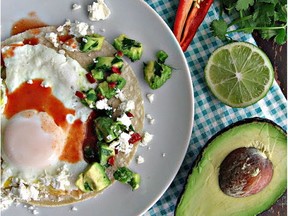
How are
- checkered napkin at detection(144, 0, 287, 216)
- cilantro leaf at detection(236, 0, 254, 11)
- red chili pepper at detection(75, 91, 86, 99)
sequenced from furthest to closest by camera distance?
checkered napkin at detection(144, 0, 287, 216), cilantro leaf at detection(236, 0, 254, 11), red chili pepper at detection(75, 91, 86, 99)

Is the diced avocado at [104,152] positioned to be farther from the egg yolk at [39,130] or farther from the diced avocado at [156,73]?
the diced avocado at [156,73]

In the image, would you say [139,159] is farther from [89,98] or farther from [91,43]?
[91,43]

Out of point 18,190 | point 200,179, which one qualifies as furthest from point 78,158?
point 200,179

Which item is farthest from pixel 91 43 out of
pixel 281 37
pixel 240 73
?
pixel 281 37

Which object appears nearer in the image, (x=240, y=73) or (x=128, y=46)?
(x=128, y=46)

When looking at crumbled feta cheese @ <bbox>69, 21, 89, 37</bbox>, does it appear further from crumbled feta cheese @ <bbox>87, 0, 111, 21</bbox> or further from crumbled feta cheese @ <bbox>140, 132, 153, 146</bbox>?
crumbled feta cheese @ <bbox>140, 132, 153, 146</bbox>

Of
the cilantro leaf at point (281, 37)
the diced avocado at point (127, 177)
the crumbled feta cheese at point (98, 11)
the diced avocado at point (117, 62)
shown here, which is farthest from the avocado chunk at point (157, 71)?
the cilantro leaf at point (281, 37)

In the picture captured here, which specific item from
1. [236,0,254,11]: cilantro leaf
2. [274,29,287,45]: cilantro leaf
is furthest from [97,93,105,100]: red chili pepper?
[274,29,287,45]: cilantro leaf
